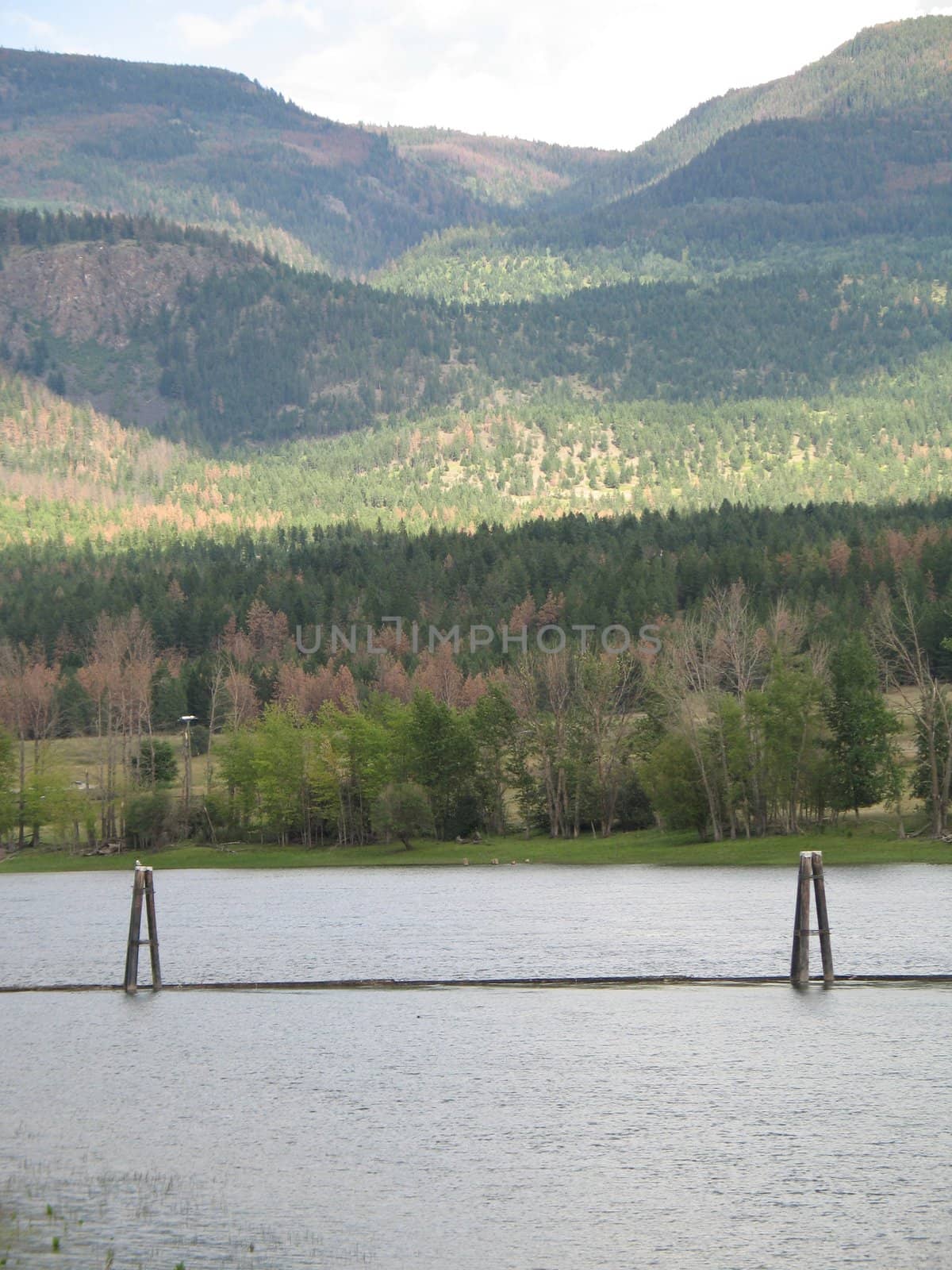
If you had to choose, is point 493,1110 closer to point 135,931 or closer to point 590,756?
point 135,931

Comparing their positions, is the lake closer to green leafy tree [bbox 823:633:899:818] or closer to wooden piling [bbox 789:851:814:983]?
wooden piling [bbox 789:851:814:983]

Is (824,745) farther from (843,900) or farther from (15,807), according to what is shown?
(15,807)

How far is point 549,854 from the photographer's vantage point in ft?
483

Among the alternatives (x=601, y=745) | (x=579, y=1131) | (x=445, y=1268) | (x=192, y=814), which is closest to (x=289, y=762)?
(x=192, y=814)

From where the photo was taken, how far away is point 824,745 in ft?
452

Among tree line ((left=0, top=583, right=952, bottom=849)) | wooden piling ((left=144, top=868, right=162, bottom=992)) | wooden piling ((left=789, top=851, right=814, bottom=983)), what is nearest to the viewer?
wooden piling ((left=789, top=851, right=814, bottom=983))

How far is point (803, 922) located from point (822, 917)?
3.49ft

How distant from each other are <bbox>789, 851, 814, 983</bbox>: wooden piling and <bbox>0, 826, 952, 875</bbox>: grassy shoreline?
61220 mm

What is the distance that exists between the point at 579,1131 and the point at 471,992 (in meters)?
23.7

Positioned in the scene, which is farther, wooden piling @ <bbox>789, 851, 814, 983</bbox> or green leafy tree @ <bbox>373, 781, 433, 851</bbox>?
green leafy tree @ <bbox>373, 781, 433, 851</bbox>

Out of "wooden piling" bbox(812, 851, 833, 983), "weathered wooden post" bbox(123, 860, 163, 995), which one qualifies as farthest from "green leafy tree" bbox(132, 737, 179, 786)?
"wooden piling" bbox(812, 851, 833, 983)

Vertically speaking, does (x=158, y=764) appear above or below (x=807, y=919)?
above

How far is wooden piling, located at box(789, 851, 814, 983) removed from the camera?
59316mm

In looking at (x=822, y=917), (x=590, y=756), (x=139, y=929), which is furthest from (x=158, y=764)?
(x=822, y=917)
